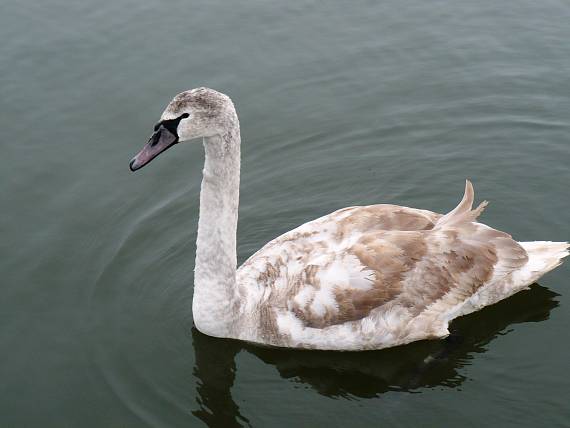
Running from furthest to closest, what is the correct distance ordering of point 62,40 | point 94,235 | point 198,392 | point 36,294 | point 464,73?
1. point 62,40
2. point 464,73
3. point 94,235
4. point 36,294
5. point 198,392

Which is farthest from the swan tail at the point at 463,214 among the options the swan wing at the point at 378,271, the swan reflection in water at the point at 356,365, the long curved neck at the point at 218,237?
the long curved neck at the point at 218,237

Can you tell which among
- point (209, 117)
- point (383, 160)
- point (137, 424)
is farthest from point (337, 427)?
point (383, 160)

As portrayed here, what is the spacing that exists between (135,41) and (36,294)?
6.52 metres

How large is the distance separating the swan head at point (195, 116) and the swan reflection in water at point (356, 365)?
2416 mm

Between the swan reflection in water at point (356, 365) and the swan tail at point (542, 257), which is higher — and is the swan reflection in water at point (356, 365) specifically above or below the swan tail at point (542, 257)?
below

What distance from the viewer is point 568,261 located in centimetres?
1066

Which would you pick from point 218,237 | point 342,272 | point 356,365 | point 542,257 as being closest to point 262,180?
point 218,237

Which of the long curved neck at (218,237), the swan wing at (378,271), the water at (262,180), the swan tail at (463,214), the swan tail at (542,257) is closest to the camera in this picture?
the long curved neck at (218,237)

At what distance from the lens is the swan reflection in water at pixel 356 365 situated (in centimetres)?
902

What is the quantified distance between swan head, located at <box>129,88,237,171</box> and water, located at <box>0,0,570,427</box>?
8.06ft

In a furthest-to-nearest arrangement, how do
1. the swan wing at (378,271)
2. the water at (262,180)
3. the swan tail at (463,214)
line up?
the swan tail at (463,214), the swan wing at (378,271), the water at (262,180)

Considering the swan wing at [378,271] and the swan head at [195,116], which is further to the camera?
the swan wing at [378,271]

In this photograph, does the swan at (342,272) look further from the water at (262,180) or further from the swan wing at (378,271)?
the water at (262,180)

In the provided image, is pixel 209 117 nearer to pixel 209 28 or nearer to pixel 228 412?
pixel 228 412
